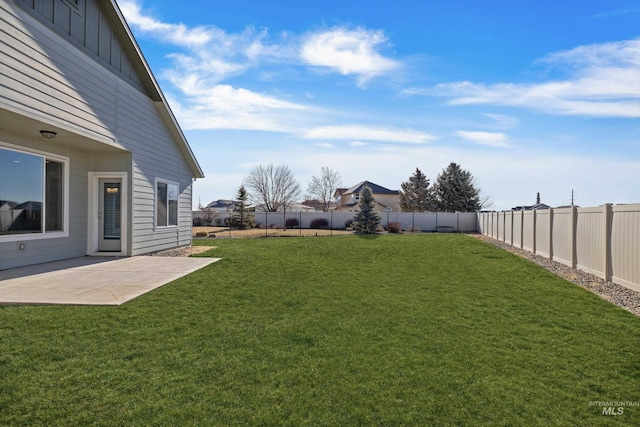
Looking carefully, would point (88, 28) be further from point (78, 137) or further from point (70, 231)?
point (70, 231)

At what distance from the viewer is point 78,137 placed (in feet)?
26.0

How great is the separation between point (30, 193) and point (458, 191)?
119 ft

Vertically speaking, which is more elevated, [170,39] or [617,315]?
[170,39]

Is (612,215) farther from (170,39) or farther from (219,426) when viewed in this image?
(170,39)

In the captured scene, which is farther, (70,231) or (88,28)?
(70,231)

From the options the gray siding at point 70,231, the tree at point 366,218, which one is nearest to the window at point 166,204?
the gray siding at point 70,231

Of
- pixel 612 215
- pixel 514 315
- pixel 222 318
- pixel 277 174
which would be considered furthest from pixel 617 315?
pixel 277 174

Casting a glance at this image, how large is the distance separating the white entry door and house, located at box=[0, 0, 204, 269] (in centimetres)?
3

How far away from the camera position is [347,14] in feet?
35.5

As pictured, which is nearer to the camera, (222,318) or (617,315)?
(222,318)

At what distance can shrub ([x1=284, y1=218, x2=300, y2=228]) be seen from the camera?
3035cm

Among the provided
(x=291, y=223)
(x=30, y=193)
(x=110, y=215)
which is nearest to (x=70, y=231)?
(x=110, y=215)

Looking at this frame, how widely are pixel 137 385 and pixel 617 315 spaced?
6398 millimetres

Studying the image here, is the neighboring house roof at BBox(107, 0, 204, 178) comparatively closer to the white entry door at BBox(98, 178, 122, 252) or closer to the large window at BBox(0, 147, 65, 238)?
the white entry door at BBox(98, 178, 122, 252)
